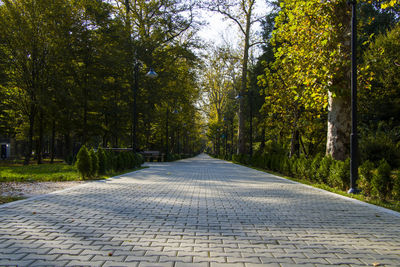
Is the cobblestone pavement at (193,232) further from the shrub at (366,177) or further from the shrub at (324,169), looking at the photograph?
the shrub at (324,169)

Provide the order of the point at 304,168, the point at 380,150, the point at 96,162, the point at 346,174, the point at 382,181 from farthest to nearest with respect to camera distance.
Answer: the point at 380,150 → the point at 304,168 → the point at 96,162 → the point at 346,174 → the point at 382,181

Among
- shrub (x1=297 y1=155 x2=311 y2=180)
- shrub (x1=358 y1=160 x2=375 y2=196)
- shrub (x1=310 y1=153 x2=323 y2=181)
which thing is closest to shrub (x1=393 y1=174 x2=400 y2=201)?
shrub (x1=358 y1=160 x2=375 y2=196)

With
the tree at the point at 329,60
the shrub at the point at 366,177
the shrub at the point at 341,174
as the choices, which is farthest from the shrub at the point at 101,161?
the shrub at the point at 366,177

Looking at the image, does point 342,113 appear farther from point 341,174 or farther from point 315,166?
point 341,174

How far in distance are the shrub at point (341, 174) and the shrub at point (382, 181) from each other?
58.8 inches

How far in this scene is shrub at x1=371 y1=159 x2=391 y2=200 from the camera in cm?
757

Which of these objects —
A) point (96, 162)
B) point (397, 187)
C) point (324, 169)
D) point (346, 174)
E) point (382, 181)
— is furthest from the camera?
point (96, 162)

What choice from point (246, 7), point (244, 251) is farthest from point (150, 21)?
point (244, 251)

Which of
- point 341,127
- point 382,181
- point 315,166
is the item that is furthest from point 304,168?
point 382,181

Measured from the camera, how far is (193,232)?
433 centimetres

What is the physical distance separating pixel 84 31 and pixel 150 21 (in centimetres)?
647

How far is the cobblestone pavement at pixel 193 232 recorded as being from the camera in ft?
10.7

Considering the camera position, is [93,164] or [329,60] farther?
[93,164]

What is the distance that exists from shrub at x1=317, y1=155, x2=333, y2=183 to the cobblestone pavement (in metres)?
3.59
